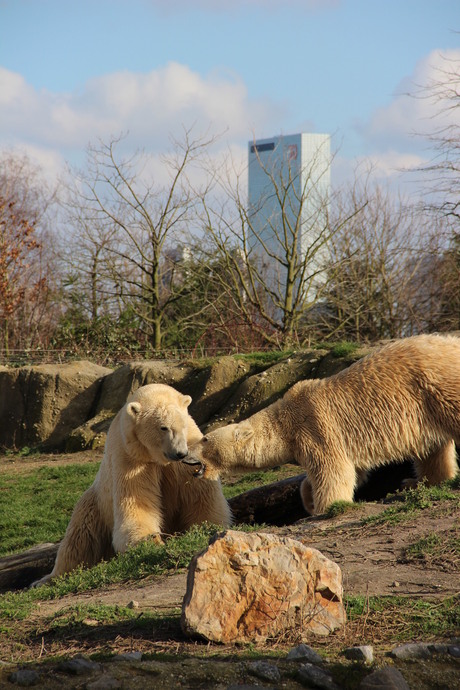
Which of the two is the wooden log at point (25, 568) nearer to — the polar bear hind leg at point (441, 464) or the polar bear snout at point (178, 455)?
the polar bear snout at point (178, 455)

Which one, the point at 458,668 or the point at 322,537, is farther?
the point at 322,537

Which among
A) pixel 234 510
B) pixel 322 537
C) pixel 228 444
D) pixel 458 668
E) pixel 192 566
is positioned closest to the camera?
pixel 458 668

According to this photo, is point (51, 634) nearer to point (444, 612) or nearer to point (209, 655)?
point (209, 655)

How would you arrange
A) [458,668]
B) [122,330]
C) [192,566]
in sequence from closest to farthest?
[458,668]
[192,566]
[122,330]

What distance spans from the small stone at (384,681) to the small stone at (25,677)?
4.13ft

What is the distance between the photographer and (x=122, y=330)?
2272cm

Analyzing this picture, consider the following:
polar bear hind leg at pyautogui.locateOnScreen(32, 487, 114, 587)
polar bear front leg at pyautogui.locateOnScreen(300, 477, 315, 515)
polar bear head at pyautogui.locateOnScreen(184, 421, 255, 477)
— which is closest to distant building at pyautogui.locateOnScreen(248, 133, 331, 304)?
polar bear front leg at pyautogui.locateOnScreen(300, 477, 315, 515)

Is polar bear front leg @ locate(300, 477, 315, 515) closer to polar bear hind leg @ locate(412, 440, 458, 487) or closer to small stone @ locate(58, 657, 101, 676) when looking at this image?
polar bear hind leg @ locate(412, 440, 458, 487)

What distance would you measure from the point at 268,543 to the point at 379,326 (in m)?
20.5

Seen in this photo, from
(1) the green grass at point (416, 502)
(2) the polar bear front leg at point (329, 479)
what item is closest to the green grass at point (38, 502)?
(2) the polar bear front leg at point (329, 479)

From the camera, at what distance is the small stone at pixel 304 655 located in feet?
10.4

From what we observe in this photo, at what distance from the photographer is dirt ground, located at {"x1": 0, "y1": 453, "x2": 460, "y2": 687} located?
3.57 meters

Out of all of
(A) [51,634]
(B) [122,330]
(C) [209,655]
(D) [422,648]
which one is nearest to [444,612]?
(D) [422,648]

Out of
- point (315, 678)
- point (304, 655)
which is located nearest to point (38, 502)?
point (304, 655)
